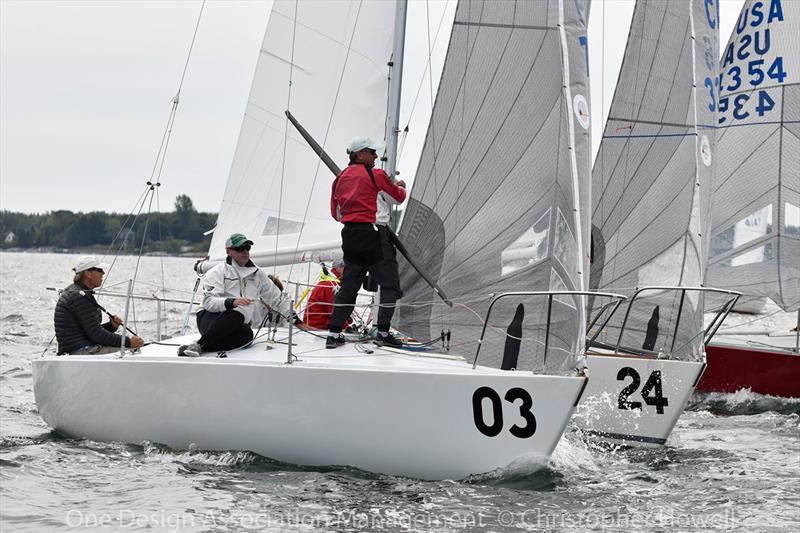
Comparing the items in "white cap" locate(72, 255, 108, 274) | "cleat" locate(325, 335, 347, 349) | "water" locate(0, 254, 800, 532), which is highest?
"white cap" locate(72, 255, 108, 274)

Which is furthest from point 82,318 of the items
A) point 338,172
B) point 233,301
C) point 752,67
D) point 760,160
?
point 752,67

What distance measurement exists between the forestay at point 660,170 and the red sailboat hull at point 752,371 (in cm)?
198

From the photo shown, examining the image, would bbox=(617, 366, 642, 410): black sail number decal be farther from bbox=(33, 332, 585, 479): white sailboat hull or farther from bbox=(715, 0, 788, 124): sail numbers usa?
bbox=(715, 0, 788, 124): sail numbers usa

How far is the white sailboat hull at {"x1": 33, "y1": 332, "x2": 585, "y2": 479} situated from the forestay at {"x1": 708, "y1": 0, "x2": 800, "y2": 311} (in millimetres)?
7617

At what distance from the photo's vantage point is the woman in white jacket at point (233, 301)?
25.3ft

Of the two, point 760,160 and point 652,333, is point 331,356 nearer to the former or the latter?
point 652,333

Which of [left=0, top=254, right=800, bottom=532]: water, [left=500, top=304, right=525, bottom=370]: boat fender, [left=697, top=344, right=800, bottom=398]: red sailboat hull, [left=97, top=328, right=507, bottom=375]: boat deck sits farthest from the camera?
[left=697, top=344, right=800, bottom=398]: red sailboat hull

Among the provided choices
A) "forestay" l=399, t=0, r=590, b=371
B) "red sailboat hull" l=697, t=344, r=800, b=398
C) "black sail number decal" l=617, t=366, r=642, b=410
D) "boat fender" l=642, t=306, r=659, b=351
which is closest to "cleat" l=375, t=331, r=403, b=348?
"forestay" l=399, t=0, r=590, b=371

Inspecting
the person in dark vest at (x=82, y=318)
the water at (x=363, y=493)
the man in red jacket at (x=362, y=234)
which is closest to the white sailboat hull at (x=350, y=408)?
the water at (x=363, y=493)

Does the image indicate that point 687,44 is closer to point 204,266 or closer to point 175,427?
point 204,266

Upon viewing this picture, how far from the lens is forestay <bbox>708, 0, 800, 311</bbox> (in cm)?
1380

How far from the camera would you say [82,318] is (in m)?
8.45

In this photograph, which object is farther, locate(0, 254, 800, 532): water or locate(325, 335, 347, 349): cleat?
locate(325, 335, 347, 349): cleat

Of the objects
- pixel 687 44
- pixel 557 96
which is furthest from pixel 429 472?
pixel 687 44
